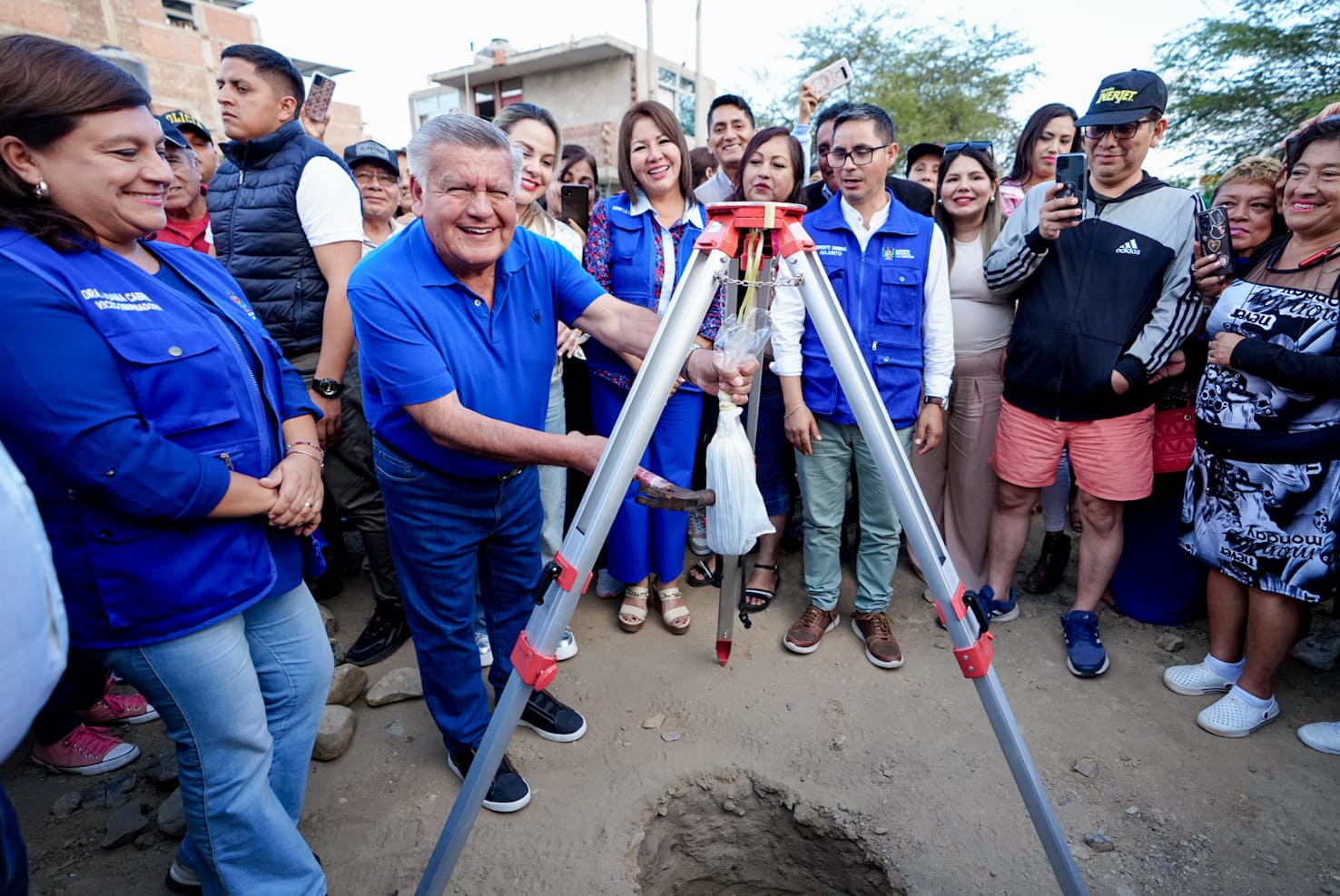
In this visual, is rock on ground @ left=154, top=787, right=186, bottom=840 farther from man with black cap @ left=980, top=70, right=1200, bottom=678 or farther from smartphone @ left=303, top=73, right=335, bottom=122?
smartphone @ left=303, top=73, right=335, bottom=122

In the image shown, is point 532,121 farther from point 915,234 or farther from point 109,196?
point 109,196

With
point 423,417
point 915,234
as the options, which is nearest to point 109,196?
point 423,417

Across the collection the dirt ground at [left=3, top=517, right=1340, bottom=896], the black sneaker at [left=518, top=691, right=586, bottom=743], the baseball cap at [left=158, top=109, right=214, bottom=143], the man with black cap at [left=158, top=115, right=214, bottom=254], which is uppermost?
the baseball cap at [left=158, top=109, right=214, bottom=143]

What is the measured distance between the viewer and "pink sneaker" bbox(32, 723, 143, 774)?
2.61m

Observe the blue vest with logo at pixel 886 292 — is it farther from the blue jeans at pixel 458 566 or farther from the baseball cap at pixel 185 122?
the baseball cap at pixel 185 122

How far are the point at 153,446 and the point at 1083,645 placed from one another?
137 inches

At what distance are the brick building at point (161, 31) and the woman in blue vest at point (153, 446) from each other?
61.4 ft

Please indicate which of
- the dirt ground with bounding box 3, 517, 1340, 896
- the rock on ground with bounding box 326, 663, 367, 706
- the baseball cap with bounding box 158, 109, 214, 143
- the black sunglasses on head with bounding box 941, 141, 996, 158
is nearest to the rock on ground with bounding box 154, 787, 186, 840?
the dirt ground with bounding box 3, 517, 1340, 896

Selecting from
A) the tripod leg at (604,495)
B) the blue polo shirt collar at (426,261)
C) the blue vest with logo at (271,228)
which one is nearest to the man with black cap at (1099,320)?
the tripod leg at (604,495)

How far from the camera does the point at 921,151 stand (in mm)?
4312

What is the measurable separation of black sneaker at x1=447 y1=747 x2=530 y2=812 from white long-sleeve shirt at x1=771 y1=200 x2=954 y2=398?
1.96 metres

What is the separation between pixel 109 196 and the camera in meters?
1.43

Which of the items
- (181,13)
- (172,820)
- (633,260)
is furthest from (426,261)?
(181,13)

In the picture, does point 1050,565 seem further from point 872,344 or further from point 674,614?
point 674,614
